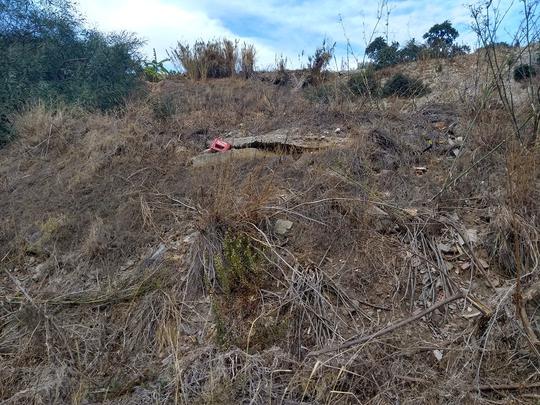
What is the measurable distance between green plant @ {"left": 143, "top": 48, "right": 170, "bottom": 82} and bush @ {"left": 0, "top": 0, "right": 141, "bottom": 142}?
1325 millimetres

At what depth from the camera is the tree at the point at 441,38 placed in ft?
27.6

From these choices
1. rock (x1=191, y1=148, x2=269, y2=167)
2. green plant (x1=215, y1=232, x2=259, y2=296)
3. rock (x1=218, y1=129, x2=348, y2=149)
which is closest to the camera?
green plant (x1=215, y1=232, x2=259, y2=296)

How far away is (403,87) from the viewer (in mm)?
6977

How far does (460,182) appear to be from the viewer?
385cm

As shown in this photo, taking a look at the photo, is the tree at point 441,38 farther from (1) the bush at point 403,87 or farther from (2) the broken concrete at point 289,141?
(2) the broken concrete at point 289,141

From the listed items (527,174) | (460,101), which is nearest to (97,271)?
(527,174)

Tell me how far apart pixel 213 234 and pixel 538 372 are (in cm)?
222

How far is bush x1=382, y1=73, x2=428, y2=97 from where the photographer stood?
22.0 ft

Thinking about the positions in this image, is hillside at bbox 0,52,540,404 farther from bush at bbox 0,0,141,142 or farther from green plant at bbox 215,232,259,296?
bush at bbox 0,0,141,142

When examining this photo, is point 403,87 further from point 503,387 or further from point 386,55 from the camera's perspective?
point 503,387

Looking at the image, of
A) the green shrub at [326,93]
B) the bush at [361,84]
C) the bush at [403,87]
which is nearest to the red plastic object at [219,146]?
the green shrub at [326,93]

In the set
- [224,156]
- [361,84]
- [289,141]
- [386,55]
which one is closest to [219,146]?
→ [224,156]

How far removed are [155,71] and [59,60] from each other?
8.16 feet

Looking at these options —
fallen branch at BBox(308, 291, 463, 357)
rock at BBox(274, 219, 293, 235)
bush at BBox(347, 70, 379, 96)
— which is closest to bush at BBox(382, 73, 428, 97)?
bush at BBox(347, 70, 379, 96)
